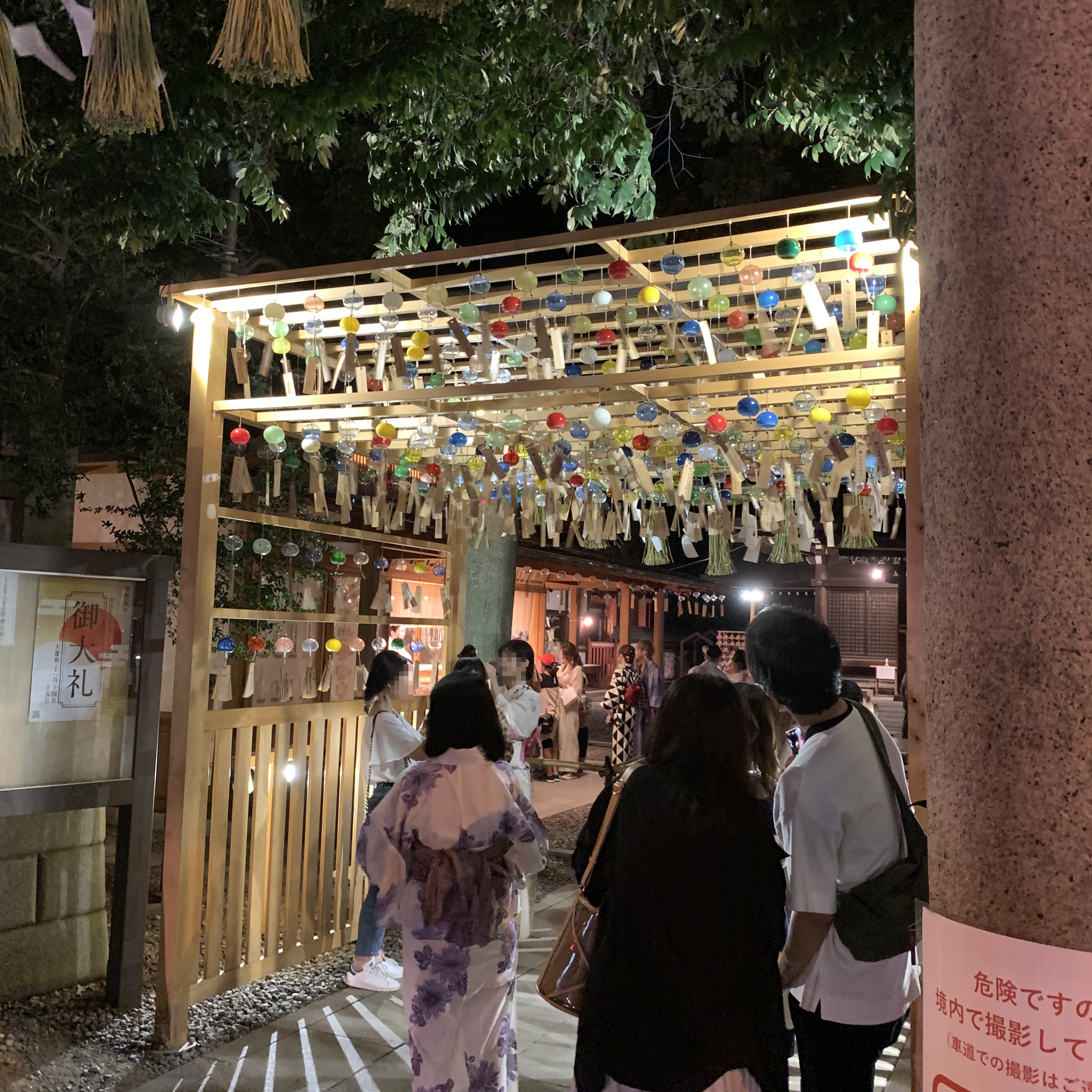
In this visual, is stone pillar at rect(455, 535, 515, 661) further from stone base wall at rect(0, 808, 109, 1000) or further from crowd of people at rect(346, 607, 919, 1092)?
crowd of people at rect(346, 607, 919, 1092)

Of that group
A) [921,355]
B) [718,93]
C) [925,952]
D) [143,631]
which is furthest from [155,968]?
[718,93]

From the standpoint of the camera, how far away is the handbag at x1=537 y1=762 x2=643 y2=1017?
2.38m

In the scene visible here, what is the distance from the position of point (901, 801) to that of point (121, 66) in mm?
3097

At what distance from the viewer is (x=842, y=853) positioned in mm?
2297

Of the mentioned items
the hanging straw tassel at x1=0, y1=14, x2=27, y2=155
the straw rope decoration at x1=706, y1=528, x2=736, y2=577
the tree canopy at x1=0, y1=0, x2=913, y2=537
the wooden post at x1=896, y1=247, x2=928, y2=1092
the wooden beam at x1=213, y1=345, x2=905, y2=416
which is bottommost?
the wooden post at x1=896, y1=247, x2=928, y2=1092

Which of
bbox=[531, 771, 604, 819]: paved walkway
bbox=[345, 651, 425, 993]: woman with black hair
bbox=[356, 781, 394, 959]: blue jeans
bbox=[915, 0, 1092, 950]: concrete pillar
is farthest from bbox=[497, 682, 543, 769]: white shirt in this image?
bbox=[531, 771, 604, 819]: paved walkway

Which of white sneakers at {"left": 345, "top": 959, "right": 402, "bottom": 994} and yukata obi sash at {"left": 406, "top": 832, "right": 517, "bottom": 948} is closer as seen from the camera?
yukata obi sash at {"left": 406, "top": 832, "right": 517, "bottom": 948}

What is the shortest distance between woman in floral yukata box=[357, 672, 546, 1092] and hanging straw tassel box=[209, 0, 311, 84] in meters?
2.04

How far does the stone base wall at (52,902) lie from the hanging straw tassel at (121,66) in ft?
11.3

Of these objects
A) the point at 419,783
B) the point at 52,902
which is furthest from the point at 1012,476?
the point at 52,902

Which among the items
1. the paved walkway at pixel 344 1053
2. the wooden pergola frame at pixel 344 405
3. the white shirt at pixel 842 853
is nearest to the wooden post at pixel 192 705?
the wooden pergola frame at pixel 344 405

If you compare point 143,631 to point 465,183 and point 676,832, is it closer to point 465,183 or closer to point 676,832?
point 676,832

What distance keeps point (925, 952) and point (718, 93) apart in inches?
321

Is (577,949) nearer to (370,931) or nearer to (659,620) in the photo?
(370,931)
